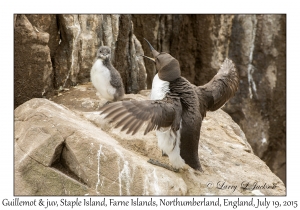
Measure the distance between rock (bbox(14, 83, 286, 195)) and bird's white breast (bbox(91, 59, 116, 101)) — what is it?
1140 mm

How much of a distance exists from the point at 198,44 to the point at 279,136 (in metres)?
4.29

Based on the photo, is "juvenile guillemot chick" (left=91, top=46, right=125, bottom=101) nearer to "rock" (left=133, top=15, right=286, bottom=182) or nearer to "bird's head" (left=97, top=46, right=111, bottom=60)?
"bird's head" (left=97, top=46, right=111, bottom=60)

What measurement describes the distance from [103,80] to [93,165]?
2.56 metres

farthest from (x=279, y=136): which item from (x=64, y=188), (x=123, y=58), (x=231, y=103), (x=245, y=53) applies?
(x=64, y=188)

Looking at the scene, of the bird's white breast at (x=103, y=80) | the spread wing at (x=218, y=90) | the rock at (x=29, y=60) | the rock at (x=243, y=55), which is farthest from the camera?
the rock at (x=243, y=55)

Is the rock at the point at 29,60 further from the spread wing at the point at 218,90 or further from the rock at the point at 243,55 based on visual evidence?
the rock at the point at 243,55

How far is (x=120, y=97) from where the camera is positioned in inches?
354

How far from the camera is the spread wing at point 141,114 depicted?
6.27 metres

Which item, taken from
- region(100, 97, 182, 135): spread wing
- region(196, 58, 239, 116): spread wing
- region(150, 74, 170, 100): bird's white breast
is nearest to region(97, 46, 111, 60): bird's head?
region(150, 74, 170, 100): bird's white breast

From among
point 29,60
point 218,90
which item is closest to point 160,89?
point 218,90

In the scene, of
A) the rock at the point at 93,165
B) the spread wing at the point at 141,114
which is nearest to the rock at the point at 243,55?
the rock at the point at 93,165

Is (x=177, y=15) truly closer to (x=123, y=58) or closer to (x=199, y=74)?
(x=199, y=74)

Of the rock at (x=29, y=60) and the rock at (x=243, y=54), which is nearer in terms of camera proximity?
the rock at (x=29, y=60)

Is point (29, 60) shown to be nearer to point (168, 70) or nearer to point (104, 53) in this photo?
point (104, 53)
